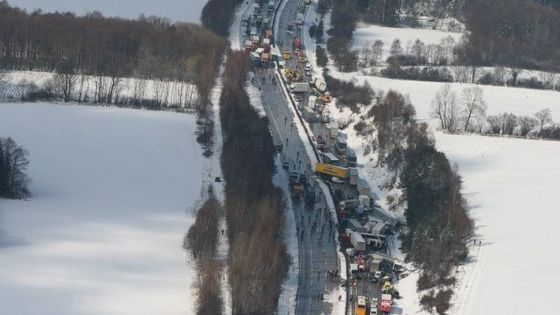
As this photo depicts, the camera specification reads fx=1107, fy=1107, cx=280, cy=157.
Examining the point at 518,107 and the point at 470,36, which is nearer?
the point at 518,107

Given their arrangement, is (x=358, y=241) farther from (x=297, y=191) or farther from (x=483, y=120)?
(x=483, y=120)

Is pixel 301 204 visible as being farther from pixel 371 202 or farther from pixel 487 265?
pixel 487 265

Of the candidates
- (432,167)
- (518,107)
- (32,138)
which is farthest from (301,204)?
(518,107)

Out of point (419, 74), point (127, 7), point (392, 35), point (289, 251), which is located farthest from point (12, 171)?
point (392, 35)

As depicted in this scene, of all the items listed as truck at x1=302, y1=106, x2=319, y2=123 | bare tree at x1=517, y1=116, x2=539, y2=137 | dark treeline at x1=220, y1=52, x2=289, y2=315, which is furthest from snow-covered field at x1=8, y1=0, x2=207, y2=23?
bare tree at x1=517, y1=116, x2=539, y2=137

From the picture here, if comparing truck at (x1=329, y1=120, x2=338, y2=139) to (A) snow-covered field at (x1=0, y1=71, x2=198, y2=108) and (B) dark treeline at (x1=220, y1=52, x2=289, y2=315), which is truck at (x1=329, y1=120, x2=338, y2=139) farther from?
(A) snow-covered field at (x1=0, y1=71, x2=198, y2=108)

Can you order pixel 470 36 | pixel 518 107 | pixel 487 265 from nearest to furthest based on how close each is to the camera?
pixel 487 265
pixel 518 107
pixel 470 36
